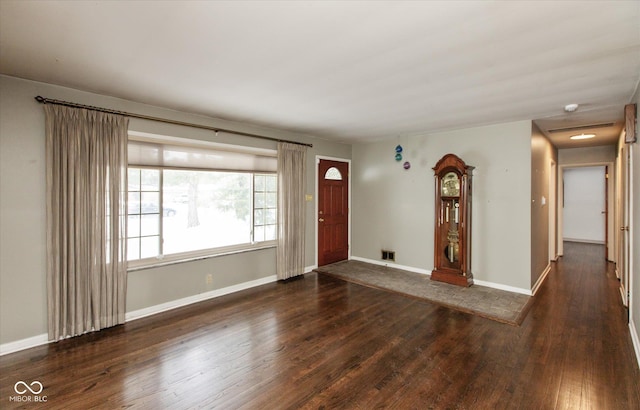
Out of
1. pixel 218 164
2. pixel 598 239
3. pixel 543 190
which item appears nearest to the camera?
pixel 218 164

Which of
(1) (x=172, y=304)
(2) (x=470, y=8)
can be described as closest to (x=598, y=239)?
(2) (x=470, y=8)

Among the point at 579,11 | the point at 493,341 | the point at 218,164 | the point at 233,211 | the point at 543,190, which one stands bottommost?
the point at 493,341

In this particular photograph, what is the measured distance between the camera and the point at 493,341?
2.90 m

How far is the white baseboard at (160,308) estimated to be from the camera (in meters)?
2.69

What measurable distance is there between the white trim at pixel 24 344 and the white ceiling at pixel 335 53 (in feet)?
7.84

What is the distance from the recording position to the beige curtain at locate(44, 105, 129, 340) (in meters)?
2.83

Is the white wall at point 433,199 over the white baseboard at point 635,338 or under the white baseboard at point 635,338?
over

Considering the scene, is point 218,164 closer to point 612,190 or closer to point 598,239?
point 612,190

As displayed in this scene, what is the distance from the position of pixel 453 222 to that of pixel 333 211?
222cm

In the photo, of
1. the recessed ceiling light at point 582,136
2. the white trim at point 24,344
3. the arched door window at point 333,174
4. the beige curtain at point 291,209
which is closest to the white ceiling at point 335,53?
the beige curtain at point 291,209

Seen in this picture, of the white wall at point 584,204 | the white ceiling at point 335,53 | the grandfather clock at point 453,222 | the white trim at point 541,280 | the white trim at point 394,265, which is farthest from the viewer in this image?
the white wall at point 584,204

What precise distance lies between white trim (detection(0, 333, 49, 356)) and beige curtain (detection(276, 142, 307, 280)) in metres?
2.79

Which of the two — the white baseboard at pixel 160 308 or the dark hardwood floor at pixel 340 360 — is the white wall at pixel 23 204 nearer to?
the white baseboard at pixel 160 308

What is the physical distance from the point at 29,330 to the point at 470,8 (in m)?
4.34
